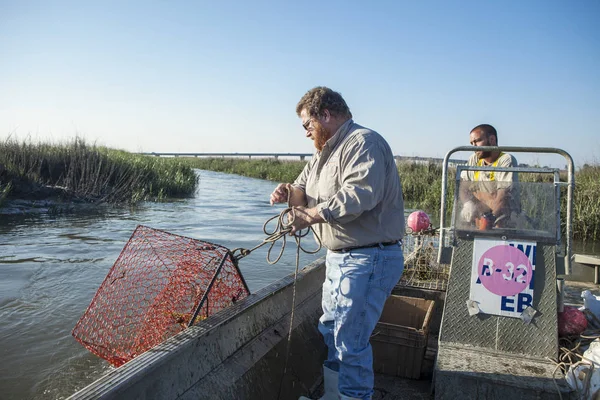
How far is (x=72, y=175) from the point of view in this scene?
17250 millimetres

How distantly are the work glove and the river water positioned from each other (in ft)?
12.2

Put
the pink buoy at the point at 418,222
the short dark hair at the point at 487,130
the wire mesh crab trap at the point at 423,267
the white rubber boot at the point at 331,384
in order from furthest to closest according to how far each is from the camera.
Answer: the pink buoy at the point at 418,222 → the wire mesh crab trap at the point at 423,267 → the short dark hair at the point at 487,130 → the white rubber boot at the point at 331,384

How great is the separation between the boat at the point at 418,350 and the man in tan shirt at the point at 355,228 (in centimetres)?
67

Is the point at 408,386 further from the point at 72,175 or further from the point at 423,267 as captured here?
the point at 72,175

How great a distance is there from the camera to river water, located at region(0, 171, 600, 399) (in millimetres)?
4664

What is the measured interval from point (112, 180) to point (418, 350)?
698 inches

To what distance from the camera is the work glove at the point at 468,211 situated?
12.0 feet

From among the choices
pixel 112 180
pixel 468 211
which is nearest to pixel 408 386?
pixel 468 211

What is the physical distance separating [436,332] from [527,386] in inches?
72.2

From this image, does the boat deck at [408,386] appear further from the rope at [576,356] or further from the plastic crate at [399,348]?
the rope at [576,356]

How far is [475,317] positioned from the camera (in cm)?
343

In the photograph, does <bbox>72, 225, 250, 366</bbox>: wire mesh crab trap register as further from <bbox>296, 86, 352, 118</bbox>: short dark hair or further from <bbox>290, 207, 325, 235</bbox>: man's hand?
<bbox>296, 86, 352, 118</bbox>: short dark hair

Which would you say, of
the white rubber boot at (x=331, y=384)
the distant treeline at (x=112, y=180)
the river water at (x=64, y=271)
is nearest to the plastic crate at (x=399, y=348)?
the white rubber boot at (x=331, y=384)

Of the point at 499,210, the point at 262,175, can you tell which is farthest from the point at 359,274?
the point at 262,175
